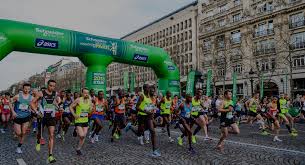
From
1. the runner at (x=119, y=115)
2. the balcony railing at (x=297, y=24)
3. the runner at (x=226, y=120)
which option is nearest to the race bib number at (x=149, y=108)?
the runner at (x=226, y=120)

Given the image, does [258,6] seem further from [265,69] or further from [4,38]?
[4,38]

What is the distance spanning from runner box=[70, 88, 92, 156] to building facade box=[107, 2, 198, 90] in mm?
39594

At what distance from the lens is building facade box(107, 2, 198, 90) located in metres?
56.5

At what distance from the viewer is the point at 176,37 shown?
62375mm

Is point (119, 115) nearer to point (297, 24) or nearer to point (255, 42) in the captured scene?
point (297, 24)

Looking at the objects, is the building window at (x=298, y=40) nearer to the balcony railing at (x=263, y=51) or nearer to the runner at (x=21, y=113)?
the balcony railing at (x=263, y=51)

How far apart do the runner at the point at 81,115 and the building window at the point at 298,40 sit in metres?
34.7

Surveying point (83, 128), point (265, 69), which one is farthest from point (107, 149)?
point (265, 69)

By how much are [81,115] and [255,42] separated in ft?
126

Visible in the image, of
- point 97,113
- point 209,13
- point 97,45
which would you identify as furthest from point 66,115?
point 209,13

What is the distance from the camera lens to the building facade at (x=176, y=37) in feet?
185

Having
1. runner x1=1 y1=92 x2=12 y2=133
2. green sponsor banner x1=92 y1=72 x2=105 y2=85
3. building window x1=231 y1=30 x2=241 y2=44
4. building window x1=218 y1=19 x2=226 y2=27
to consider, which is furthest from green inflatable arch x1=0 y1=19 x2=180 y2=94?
building window x1=218 y1=19 x2=226 y2=27

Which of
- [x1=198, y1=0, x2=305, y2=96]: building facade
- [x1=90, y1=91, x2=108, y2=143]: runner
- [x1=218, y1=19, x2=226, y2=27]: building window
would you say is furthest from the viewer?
[x1=218, y1=19, x2=226, y2=27]: building window

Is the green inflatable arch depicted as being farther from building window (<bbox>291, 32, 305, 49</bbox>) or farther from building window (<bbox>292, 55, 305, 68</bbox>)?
building window (<bbox>291, 32, 305, 49</bbox>)
